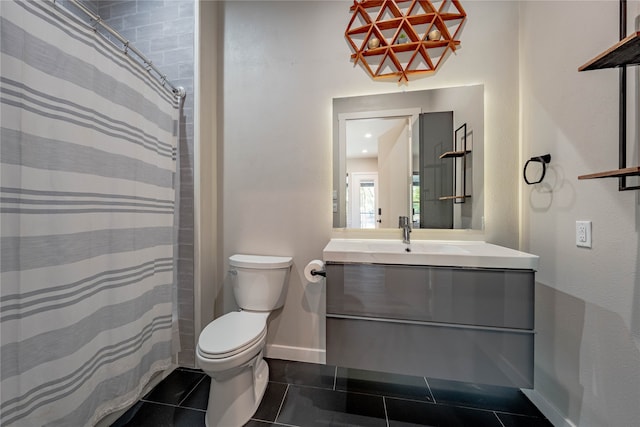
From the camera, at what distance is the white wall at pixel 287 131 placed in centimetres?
171

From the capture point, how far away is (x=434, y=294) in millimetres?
1131

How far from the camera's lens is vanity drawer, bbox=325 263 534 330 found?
42.1 inches

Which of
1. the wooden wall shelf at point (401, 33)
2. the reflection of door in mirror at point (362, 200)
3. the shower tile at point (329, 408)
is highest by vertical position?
the wooden wall shelf at point (401, 33)

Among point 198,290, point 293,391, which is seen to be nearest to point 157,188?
point 198,290

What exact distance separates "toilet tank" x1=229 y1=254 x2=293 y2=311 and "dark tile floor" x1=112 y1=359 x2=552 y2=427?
0.49 metres

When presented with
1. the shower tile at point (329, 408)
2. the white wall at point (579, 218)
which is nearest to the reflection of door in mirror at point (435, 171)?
the white wall at point (579, 218)

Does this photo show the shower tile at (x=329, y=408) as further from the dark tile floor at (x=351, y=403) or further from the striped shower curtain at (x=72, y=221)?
the striped shower curtain at (x=72, y=221)

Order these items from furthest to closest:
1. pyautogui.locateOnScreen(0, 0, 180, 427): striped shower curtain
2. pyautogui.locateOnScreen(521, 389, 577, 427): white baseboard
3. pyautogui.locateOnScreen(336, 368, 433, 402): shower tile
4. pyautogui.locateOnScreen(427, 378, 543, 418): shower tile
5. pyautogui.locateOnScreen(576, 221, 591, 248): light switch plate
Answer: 1. pyautogui.locateOnScreen(336, 368, 433, 402): shower tile
2. pyautogui.locateOnScreen(427, 378, 543, 418): shower tile
3. pyautogui.locateOnScreen(521, 389, 577, 427): white baseboard
4. pyautogui.locateOnScreen(576, 221, 591, 248): light switch plate
5. pyautogui.locateOnScreen(0, 0, 180, 427): striped shower curtain

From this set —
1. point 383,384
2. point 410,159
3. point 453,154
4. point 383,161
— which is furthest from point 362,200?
point 383,384

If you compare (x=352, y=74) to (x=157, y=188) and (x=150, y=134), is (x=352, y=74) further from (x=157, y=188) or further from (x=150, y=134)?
(x=157, y=188)

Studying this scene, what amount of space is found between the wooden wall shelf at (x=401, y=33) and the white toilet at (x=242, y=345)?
1508mm

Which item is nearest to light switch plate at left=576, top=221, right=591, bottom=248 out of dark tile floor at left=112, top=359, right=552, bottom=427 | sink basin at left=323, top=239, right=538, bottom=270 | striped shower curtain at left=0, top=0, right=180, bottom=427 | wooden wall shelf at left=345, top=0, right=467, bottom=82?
sink basin at left=323, top=239, right=538, bottom=270

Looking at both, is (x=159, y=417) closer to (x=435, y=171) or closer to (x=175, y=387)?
(x=175, y=387)

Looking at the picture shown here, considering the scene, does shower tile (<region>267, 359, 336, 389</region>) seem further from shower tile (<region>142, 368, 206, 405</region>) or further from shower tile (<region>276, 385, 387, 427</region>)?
shower tile (<region>142, 368, 206, 405</region>)
